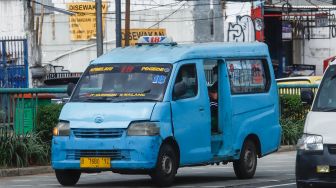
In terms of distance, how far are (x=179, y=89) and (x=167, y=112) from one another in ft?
2.29

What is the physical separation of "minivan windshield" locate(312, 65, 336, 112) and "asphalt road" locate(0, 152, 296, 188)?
2746 millimetres

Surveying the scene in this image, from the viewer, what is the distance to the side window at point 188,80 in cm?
1619

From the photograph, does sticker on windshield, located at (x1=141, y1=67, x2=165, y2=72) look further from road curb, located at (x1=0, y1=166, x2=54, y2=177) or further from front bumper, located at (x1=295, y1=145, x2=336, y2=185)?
road curb, located at (x1=0, y1=166, x2=54, y2=177)

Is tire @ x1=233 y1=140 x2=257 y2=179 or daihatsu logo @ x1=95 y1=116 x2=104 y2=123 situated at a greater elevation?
daihatsu logo @ x1=95 y1=116 x2=104 y2=123

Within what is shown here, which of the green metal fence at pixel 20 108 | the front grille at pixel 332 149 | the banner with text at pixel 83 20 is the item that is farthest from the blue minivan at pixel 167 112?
the banner with text at pixel 83 20

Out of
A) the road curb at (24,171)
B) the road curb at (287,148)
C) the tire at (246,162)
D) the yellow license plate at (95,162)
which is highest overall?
the yellow license plate at (95,162)

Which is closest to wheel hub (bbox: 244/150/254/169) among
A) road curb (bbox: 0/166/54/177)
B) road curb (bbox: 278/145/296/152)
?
road curb (bbox: 0/166/54/177)

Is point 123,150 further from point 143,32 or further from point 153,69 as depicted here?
point 143,32

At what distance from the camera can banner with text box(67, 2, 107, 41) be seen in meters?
46.8

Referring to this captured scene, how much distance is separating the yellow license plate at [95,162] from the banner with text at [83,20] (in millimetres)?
31471

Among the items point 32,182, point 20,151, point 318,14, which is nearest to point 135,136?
point 32,182

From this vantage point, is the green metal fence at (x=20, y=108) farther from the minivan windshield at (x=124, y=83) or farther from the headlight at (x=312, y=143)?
the headlight at (x=312, y=143)

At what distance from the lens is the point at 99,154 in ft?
50.2

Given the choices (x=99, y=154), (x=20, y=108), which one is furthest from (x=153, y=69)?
(x=20, y=108)
